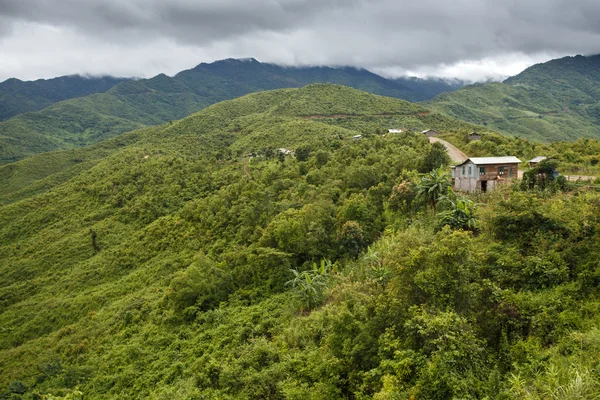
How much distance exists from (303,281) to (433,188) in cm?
1169

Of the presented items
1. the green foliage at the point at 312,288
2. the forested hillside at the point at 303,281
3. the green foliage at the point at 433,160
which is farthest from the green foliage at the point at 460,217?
the green foliage at the point at 433,160

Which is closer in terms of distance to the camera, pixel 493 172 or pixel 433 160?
pixel 493 172

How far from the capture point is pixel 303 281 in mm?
27219

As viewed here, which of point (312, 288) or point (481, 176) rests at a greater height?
point (481, 176)

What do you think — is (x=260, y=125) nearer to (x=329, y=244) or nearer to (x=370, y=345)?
(x=329, y=244)

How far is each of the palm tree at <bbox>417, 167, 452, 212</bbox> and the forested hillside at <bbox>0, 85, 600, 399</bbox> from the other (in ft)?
0.58

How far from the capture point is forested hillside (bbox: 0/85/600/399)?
12.3 meters

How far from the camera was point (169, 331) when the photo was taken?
3130cm

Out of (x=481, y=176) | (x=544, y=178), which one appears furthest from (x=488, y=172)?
(x=544, y=178)

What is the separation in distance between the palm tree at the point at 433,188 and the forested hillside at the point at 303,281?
18 cm

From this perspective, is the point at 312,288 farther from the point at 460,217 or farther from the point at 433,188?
the point at 433,188

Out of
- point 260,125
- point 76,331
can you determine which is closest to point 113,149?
point 260,125

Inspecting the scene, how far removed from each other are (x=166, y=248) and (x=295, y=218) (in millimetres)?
22688

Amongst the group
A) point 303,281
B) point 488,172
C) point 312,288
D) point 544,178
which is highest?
point 488,172
